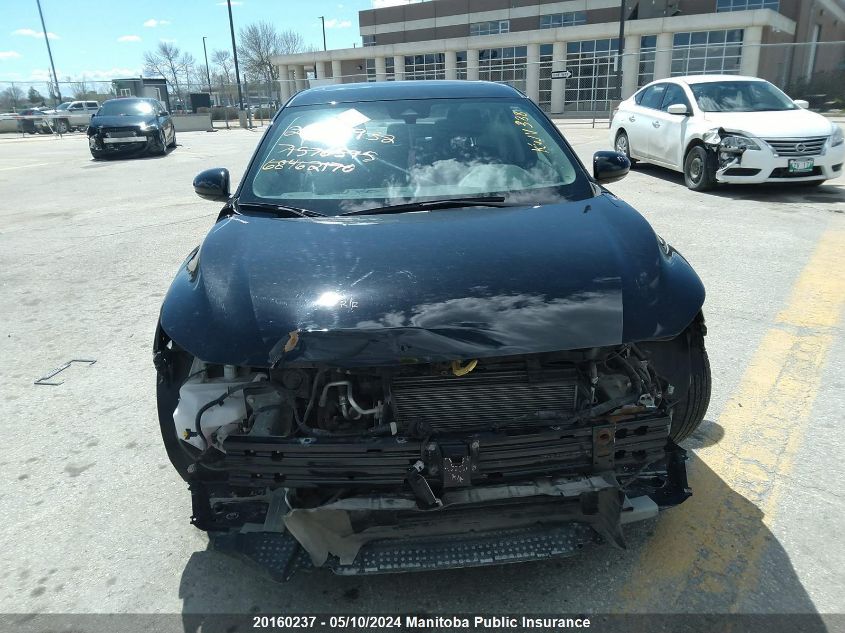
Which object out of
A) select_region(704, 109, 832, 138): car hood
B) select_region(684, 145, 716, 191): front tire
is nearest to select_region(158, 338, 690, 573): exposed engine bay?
select_region(704, 109, 832, 138): car hood

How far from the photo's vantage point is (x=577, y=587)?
2.29 meters

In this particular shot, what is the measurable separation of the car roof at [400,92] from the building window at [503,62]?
32.2 metres

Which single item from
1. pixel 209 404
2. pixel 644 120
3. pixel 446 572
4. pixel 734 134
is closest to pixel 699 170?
pixel 734 134

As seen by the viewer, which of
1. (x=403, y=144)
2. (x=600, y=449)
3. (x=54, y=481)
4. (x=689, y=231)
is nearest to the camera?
(x=600, y=449)

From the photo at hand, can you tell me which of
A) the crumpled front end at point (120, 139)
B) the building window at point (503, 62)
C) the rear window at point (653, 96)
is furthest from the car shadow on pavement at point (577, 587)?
the building window at point (503, 62)

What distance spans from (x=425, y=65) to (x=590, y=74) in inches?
451

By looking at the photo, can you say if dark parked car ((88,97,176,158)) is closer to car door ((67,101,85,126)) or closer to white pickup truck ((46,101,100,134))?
white pickup truck ((46,101,100,134))

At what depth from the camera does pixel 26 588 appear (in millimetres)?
2354

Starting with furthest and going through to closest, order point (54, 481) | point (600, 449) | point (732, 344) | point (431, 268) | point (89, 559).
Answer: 1. point (732, 344)
2. point (54, 481)
3. point (89, 559)
4. point (431, 268)
5. point (600, 449)

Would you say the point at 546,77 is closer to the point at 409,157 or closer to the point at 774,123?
the point at 774,123

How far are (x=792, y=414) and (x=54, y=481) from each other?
3.78m

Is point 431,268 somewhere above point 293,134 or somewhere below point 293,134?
below

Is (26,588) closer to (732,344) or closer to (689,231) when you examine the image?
(732,344)

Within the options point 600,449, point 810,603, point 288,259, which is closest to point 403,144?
point 288,259
